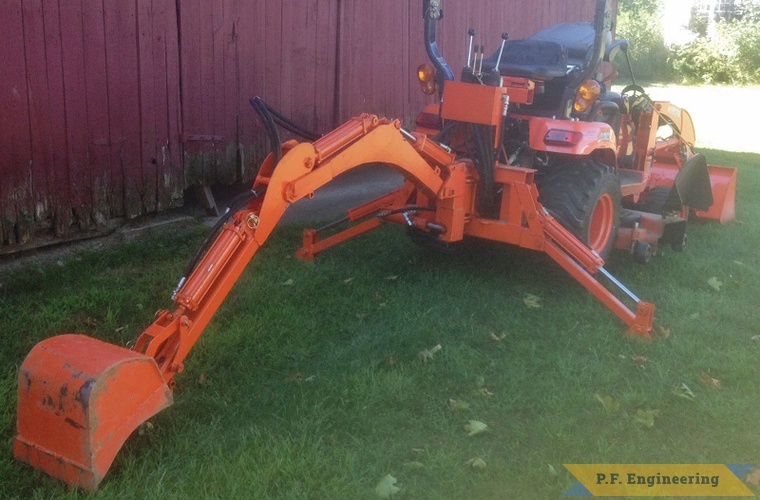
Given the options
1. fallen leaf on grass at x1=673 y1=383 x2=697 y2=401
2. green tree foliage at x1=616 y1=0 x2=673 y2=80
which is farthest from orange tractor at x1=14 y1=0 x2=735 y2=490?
green tree foliage at x1=616 y1=0 x2=673 y2=80

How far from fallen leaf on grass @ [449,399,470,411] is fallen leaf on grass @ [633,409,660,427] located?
2.71 ft

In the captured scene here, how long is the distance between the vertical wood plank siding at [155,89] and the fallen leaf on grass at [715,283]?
3942mm

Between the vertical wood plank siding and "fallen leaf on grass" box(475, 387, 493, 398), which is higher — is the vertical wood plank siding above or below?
above

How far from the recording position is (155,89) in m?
6.23

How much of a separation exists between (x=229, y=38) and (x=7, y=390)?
387cm

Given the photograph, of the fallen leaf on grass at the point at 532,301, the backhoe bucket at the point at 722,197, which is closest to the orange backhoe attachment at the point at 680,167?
the backhoe bucket at the point at 722,197

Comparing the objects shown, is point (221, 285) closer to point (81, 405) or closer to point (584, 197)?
point (81, 405)

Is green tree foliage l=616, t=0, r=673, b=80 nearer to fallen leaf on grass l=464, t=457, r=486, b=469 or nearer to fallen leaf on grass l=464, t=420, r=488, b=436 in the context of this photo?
fallen leaf on grass l=464, t=420, r=488, b=436

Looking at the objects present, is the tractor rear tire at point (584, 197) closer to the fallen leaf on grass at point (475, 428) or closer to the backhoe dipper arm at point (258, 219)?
the backhoe dipper arm at point (258, 219)

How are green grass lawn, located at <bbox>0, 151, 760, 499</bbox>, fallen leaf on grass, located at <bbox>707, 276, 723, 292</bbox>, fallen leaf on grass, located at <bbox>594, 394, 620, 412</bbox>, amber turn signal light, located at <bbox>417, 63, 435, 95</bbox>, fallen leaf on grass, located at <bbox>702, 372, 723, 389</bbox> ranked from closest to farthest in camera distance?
green grass lawn, located at <bbox>0, 151, 760, 499</bbox>, fallen leaf on grass, located at <bbox>594, 394, 620, 412</bbox>, fallen leaf on grass, located at <bbox>702, 372, 723, 389</bbox>, amber turn signal light, located at <bbox>417, 63, 435, 95</bbox>, fallen leaf on grass, located at <bbox>707, 276, 723, 292</bbox>

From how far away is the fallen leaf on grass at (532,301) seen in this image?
5.32 m

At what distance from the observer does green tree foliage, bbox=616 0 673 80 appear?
29.1m

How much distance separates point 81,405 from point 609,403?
2.50 m

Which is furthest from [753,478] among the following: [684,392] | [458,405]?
[458,405]
